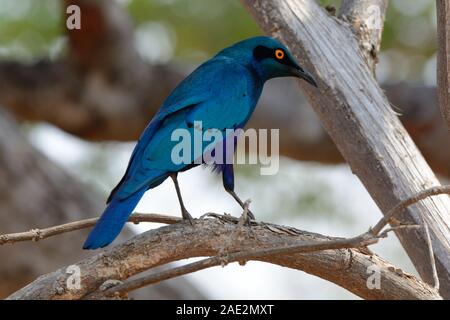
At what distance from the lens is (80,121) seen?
682 centimetres

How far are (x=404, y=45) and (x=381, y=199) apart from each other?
5042mm

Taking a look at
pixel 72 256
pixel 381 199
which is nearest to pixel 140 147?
pixel 381 199

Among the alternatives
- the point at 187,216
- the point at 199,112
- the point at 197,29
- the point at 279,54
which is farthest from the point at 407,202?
the point at 197,29

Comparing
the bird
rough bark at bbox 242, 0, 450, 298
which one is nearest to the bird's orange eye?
the bird

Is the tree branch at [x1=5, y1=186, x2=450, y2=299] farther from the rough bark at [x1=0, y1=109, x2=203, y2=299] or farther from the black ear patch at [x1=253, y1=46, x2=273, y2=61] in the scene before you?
the rough bark at [x1=0, y1=109, x2=203, y2=299]

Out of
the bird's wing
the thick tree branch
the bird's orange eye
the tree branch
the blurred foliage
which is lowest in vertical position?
the tree branch

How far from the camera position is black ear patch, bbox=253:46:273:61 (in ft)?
12.0

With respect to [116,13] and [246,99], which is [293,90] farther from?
[246,99]

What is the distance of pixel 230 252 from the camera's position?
3.06 m

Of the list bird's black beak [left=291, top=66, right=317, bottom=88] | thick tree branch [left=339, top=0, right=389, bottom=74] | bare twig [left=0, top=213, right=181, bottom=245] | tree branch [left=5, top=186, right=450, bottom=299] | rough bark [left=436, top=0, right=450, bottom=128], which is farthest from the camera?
thick tree branch [left=339, top=0, right=389, bottom=74]

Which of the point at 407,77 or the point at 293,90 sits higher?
the point at 407,77

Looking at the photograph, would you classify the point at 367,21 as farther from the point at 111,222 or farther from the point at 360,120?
the point at 111,222

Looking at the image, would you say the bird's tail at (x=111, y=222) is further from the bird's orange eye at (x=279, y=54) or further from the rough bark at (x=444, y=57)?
the rough bark at (x=444, y=57)
